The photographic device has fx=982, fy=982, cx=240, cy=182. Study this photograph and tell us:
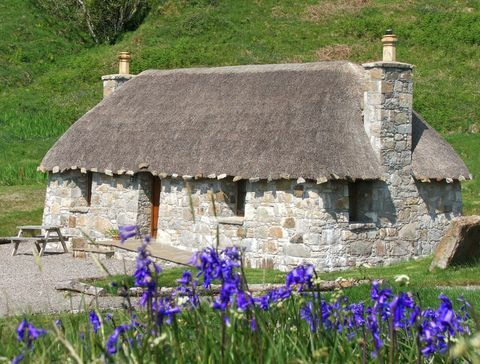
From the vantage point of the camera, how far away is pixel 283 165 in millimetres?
17422

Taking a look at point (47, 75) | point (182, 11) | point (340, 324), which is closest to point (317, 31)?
point (182, 11)

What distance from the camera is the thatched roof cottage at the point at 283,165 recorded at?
17.5 m

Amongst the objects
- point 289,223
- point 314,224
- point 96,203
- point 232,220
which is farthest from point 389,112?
point 96,203

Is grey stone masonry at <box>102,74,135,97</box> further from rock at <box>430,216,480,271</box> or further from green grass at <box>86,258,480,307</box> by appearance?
rock at <box>430,216,480,271</box>

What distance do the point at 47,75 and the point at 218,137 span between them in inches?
839

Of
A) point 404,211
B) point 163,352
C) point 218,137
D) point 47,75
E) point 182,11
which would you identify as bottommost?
point 163,352

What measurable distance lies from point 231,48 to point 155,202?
18.0m

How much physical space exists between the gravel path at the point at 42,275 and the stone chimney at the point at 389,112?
17.1 ft

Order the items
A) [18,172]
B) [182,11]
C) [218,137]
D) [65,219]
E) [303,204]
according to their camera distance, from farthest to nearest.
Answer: [182,11], [18,172], [65,219], [218,137], [303,204]

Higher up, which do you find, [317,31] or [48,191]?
[317,31]

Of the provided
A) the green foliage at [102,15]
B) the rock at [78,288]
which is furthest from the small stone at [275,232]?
the green foliage at [102,15]

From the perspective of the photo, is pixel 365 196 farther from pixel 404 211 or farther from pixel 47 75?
pixel 47 75

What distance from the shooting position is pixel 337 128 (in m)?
17.8

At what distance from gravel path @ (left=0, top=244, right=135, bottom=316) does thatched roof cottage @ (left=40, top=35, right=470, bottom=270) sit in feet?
5.27
